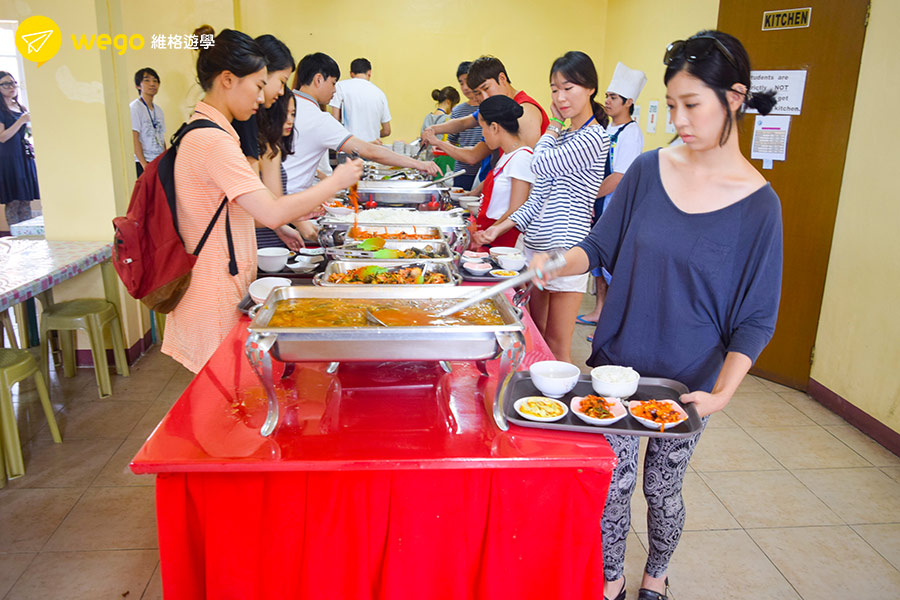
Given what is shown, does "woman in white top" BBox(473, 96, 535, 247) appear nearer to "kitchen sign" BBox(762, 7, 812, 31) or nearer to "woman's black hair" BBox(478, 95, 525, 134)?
"woman's black hair" BBox(478, 95, 525, 134)

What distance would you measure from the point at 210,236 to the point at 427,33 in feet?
18.4

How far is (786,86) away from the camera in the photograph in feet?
9.71

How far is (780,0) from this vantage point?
116 inches

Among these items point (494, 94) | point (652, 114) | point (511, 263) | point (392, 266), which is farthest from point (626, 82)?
point (392, 266)

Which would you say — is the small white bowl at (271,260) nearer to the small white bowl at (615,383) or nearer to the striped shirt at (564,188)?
the striped shirt at (564,188)

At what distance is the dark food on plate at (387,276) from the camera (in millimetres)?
1800

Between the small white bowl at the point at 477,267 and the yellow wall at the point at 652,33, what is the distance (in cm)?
263

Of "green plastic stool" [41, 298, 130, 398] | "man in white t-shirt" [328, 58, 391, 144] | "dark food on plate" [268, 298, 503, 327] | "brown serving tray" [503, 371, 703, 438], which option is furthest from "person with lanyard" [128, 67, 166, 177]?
"brown serving tray" [503, 371, 703, 438]

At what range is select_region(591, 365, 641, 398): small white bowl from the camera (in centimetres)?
127

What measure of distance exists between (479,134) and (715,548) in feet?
9.93

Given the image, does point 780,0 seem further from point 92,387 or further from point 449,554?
point 92,387

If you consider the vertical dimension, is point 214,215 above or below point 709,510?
above

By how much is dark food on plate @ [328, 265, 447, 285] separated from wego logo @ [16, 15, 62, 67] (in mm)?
1980

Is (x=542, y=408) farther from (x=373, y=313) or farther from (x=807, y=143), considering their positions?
(x=807, y=143)
